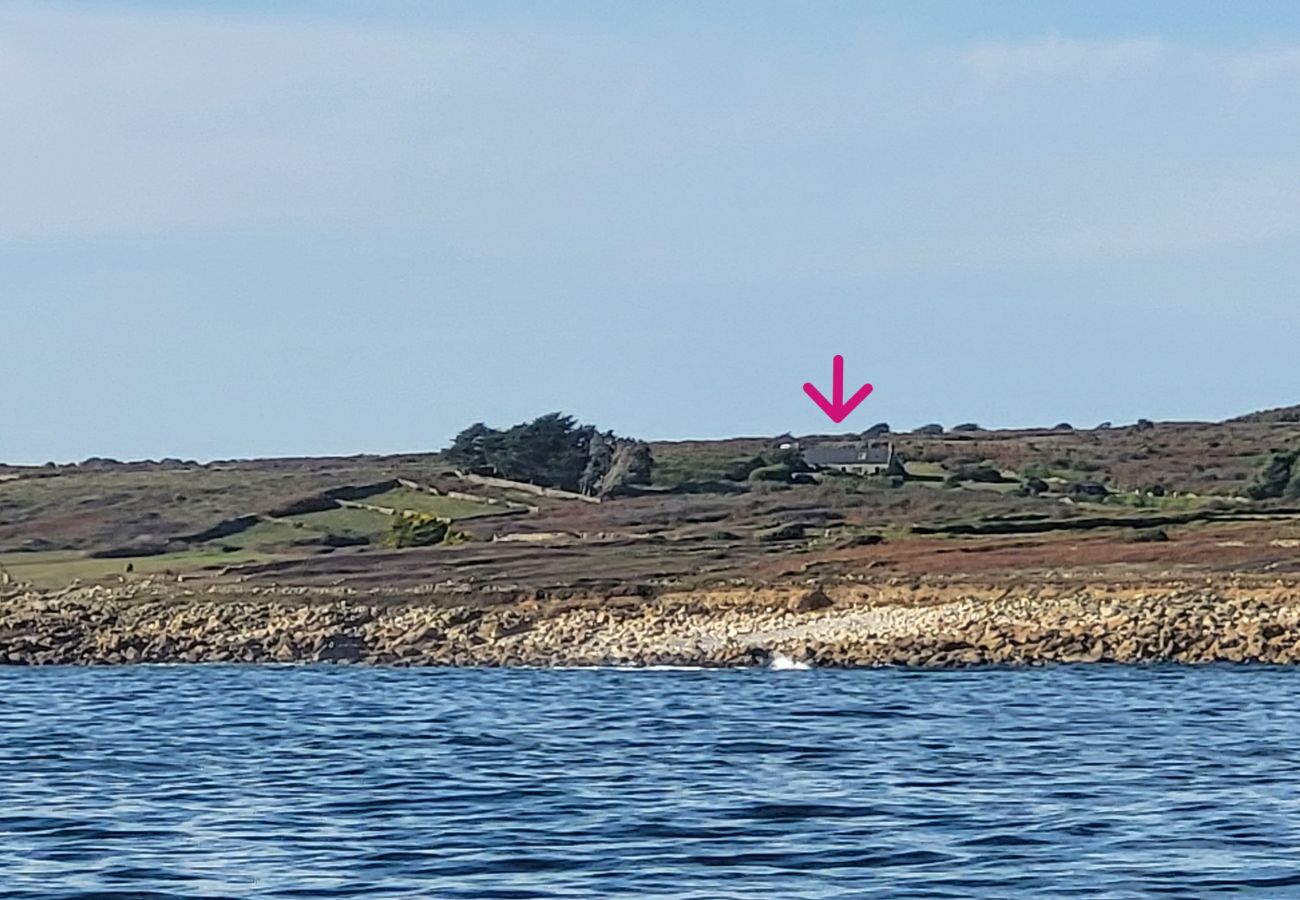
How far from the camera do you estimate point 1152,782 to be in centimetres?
2348

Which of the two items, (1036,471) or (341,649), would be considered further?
(1036,471)

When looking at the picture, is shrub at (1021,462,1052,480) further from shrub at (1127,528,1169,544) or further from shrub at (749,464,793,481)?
shrub at (1127,528,1169,544)

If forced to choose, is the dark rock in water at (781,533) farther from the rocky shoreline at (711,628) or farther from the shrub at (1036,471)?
the shrub at (1036,471)

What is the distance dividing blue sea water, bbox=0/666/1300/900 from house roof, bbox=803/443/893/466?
60.3m

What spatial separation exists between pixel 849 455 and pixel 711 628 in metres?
55.1

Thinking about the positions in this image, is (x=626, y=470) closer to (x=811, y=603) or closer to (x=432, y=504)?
(x=432, y=504)

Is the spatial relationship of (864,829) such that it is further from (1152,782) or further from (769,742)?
(769,742)

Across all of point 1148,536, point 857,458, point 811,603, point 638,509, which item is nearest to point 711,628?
point 811,603

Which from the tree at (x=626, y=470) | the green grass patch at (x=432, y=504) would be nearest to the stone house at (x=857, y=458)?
the tree at (x=626, y=470)

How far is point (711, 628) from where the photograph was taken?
47.7 meters

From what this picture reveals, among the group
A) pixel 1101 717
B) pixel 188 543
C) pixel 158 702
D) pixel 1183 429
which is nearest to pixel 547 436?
pixel 188 543

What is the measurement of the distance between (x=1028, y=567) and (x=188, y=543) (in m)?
34.4

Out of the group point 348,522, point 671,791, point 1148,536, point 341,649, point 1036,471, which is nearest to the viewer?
point 671,791

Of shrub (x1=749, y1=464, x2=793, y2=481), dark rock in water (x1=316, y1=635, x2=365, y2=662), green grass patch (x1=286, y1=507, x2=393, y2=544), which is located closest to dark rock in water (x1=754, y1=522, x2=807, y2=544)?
green grass patch (x1=286, y1=507, x2=393, y2=544)
